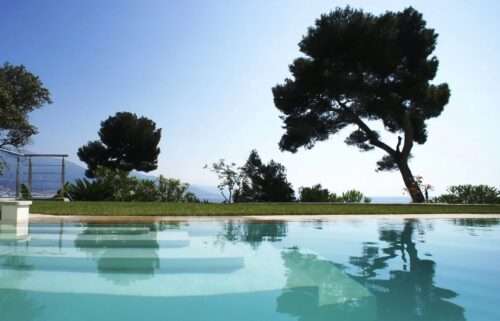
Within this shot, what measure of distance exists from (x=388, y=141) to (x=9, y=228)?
63.2 ft

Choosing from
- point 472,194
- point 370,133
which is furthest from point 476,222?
point 472,194

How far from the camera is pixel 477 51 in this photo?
576 inches

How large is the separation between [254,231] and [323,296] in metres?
4.24

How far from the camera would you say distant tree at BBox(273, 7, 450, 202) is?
2008 centimetres

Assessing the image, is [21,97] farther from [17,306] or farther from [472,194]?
[472,194]

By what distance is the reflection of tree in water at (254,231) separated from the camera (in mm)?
6539

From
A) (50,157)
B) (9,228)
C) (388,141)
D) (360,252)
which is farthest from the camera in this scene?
(388,141)

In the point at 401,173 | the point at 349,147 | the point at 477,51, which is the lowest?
the point at 401,173

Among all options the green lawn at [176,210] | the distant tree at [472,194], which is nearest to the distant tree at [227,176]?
the green lawn at [176,210]

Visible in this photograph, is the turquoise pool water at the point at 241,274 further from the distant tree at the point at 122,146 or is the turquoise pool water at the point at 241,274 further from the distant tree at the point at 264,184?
the distant tree at the point at 122,146

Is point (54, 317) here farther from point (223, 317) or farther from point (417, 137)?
point (417, 137)

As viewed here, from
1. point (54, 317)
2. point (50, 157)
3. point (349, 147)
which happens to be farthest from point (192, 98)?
point (54, 317)

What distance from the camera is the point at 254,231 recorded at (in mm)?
7441

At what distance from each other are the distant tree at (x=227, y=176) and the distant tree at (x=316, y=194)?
397 centimetres
